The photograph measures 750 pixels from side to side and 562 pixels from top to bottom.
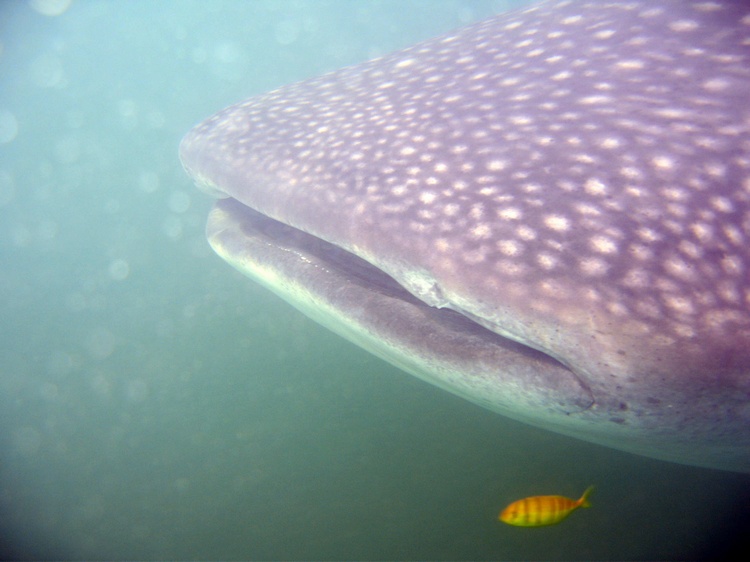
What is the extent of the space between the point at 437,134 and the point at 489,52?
1.13 metres

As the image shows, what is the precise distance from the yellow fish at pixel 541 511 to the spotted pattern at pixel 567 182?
1.71 metres

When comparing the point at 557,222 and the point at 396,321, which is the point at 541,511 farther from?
the point at 557,222

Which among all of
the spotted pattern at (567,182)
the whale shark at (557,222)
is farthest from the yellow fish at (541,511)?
the spotted pattern at (567,182)

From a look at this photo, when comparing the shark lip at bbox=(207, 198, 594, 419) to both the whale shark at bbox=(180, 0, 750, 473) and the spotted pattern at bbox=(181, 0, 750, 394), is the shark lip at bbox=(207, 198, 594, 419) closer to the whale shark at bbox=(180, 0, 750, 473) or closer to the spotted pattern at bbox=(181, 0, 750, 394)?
the whale shark at bbox=(180, 0, 750, 473)

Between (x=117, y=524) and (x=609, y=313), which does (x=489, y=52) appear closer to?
(x=609, y=313)

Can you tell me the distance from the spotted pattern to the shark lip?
0.54 feet

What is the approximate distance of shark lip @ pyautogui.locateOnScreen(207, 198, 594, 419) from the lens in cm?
155

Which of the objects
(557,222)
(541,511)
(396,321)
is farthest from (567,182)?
(541,511)

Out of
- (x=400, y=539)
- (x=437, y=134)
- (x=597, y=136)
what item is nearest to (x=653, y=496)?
(x=400, y=539)

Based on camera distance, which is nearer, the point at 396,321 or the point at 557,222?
the point at 557,222

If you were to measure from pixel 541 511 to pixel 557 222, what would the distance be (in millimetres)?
2066

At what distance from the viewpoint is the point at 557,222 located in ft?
4.87

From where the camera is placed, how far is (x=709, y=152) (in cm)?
155

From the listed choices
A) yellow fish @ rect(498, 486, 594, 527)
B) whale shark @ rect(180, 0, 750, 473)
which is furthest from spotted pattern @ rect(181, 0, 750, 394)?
yellow fish @ rect(498, 486, 594, 527)
